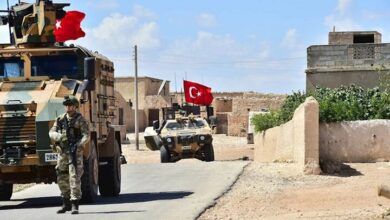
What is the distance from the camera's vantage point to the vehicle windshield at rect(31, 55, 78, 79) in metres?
14.7

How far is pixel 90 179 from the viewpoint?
44.7 ft

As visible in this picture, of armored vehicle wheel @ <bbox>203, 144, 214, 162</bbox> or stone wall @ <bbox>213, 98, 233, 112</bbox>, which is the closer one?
armored vehicle wheel @ <bbox>203, 144, 214, 162</bbox>

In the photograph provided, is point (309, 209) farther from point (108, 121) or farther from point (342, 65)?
point (342, 65)

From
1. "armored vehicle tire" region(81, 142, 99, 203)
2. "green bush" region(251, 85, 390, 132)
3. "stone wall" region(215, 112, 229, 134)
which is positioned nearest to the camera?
"armored vehicle tire" region(81, 142, 99, 203)

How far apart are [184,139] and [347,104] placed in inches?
389

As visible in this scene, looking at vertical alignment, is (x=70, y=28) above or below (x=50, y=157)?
above

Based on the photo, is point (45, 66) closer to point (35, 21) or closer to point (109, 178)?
point (35, 21)

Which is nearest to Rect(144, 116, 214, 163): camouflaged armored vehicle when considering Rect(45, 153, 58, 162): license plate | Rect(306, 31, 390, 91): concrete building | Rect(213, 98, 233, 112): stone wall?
Rect(306, 31, 390, 91): concrete building

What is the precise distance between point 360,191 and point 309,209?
9.10ft

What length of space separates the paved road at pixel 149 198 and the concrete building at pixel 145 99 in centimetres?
4137

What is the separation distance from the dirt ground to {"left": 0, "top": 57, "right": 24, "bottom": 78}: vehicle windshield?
4.09m

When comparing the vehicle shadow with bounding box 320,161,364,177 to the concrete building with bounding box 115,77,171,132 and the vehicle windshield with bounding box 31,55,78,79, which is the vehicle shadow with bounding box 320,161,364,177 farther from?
the concrete building with bounding box 115,77,171,132

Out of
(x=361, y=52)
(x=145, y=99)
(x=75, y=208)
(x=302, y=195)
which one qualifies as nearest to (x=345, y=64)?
(x=361, y=52)

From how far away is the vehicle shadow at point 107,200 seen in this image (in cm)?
1439
